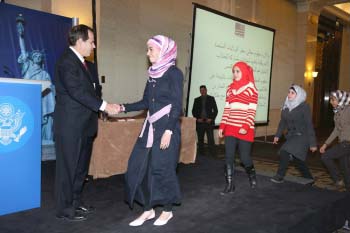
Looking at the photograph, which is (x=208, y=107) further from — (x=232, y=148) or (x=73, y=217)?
(x=73, y=217)

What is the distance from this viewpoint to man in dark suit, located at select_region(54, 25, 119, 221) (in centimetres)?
249

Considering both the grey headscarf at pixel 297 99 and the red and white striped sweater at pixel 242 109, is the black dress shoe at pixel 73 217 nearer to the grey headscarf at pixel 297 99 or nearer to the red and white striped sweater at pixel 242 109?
the red and white striped sweater at pixel 242 109

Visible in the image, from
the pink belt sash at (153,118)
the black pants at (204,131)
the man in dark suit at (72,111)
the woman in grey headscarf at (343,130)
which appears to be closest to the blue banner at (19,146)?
the man in dark suit at (72,111)

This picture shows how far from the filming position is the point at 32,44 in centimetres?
475

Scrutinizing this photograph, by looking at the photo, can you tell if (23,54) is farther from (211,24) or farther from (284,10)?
(284,10)

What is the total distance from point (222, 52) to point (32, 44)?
11.7 feet


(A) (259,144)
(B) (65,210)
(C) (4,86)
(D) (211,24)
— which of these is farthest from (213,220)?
(A) (259,144)

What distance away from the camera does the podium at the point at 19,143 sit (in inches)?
101

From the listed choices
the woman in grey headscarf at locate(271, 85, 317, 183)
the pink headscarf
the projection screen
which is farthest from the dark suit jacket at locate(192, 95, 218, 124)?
the pink headscarf

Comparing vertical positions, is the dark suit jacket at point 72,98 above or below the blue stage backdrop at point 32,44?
below

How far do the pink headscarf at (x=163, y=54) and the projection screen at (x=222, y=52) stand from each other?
3498 mm

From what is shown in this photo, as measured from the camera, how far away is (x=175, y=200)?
2.55 metres

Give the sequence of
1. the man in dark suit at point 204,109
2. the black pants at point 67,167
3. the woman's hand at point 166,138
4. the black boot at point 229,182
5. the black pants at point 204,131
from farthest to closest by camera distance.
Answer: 1. the black pants at point 204,131
2. the man in dark suit at point 204,109
3. the black boot at point 229,182
4. the black pants at point 67,167
5. the woman's hand at point 166,138

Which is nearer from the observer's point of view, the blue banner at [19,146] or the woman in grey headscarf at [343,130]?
the blue banner at [19,146]
